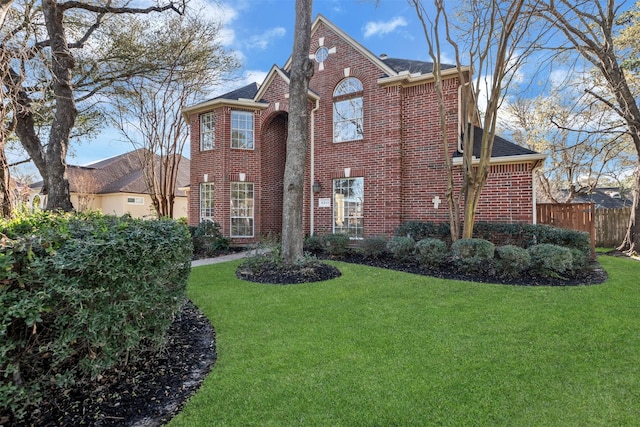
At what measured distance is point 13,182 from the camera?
5023 mm

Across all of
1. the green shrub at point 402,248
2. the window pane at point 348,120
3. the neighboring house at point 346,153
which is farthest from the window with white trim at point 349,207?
the green shrub at point 402,248

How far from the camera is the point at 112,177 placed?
25859mm

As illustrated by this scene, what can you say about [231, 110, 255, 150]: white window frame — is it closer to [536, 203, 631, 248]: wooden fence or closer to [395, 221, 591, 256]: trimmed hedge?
[395, 221, 591, 256]: trimmed hedge

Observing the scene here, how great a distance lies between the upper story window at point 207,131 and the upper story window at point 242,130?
2.73 ft

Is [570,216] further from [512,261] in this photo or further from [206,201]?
[206,201]

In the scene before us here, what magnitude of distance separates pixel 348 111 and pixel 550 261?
7.68 metres

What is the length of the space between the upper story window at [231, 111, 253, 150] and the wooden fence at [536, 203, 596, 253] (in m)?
9.93

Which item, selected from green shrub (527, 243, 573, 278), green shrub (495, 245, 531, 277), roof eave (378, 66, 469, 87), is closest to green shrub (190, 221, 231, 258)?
roof eave (378, 66, 469, 87)

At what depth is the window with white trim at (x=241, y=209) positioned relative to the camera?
12250 mm

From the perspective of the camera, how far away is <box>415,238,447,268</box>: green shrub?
7.51m

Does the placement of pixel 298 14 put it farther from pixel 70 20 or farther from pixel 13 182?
pixel 70 20

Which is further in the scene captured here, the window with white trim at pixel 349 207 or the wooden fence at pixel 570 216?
the window with white trim at pixel 349 207

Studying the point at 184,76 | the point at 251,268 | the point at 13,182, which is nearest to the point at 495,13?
the point at 251,268

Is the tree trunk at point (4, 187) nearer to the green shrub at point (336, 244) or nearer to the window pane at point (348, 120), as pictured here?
the green shrub at point (336, 244)
